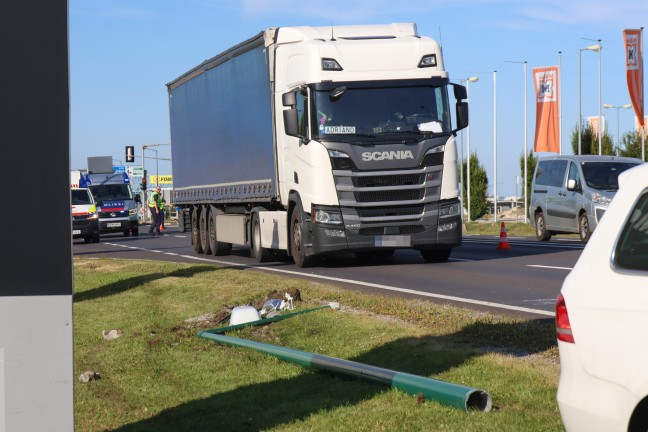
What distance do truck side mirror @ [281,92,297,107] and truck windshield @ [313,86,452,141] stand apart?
371 mm

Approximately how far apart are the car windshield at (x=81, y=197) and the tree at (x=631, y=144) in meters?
36.9

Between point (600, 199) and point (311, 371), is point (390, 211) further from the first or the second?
point (311, 371)

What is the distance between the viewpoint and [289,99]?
66.4 feet

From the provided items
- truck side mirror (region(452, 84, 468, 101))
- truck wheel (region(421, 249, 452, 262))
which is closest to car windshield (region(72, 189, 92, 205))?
truck wheel (region(421, 249, 452, 262))

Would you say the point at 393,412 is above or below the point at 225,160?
below

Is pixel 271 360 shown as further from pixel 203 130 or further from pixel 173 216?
pixel 173 216

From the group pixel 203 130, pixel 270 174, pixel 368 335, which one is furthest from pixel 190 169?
pixel 368 335

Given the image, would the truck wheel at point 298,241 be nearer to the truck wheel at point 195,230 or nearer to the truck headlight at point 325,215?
the truck headlight at point 325,215

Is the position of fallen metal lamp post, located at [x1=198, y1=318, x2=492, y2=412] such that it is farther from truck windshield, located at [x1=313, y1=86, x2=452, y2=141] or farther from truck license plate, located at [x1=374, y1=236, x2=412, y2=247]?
truck license plate, located at [x1=374, y1=236, x2=412, y2=247]

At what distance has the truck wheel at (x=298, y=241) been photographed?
68.9 feet

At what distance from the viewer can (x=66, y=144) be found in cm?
554

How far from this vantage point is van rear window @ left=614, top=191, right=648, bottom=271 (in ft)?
16.1

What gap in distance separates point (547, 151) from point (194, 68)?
1109 inches

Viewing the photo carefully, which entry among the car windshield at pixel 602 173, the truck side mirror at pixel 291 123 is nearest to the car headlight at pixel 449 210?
the truck side mirror at pixel 291 123
